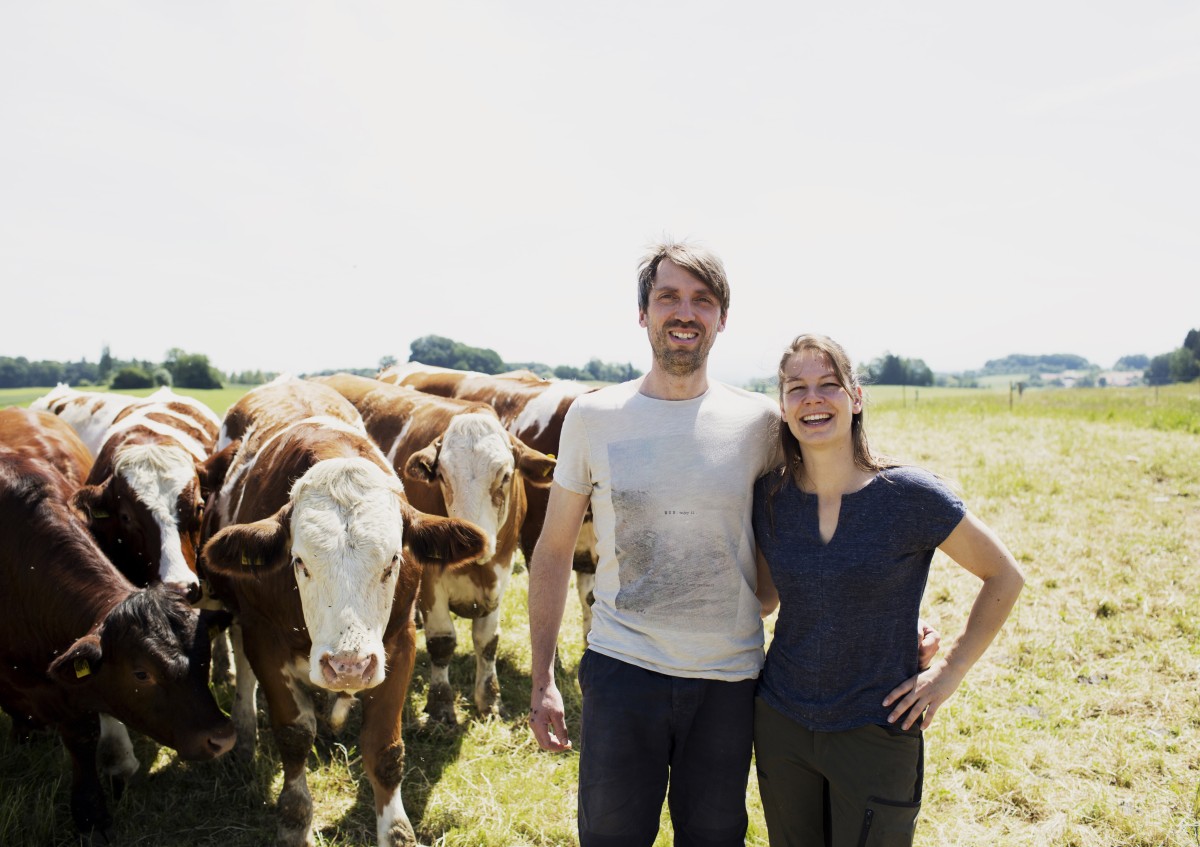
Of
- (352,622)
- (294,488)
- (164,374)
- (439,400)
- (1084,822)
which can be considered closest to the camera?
(352,622)

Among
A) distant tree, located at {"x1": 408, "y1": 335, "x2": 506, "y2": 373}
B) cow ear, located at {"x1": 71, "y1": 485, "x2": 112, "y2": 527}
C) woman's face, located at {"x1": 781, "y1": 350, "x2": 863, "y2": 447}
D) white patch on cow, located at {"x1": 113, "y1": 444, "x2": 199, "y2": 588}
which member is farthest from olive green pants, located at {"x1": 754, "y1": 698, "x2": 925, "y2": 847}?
distant tree, located at {"x1": 408, "y1": 335, "x2": 506, "y2": 373}

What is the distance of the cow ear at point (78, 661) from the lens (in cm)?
348

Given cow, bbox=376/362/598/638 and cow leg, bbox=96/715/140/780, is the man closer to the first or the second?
cow, bbox=376/362/598/638

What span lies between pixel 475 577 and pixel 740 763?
297 cm

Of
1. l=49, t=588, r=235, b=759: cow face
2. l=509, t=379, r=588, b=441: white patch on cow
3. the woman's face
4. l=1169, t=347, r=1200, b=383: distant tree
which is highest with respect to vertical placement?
l=1169, t=347, r=1200, b=383: distant tree

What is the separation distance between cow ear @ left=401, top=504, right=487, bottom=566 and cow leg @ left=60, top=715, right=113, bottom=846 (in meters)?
2.19

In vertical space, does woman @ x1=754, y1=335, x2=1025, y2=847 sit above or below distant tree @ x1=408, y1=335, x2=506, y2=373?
below

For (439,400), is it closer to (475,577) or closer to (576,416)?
(475,577)

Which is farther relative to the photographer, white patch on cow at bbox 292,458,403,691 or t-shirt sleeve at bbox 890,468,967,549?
white patch on cow at bbox 292,458,403,691

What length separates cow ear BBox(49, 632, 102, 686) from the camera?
348 cm

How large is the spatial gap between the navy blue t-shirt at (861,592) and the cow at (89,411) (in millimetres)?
7135

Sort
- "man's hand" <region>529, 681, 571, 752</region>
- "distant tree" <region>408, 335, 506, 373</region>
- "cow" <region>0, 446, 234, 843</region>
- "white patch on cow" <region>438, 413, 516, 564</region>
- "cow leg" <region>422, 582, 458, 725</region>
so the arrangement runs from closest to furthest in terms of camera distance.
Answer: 1. "man's hand" <region>529, 681, 571, 752</region>
2. "cow" <region>0, 446, 234, 843</region>
3. "white patch on cow" <region>438, 413, 516, 564</region>
4. "cow leg" <region>422, 582, 458, 725</region>
5. "distant tree" <region>408, 335, 506, 373</region>

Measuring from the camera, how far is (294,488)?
3.48m

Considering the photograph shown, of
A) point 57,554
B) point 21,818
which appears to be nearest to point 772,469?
point 57,554
